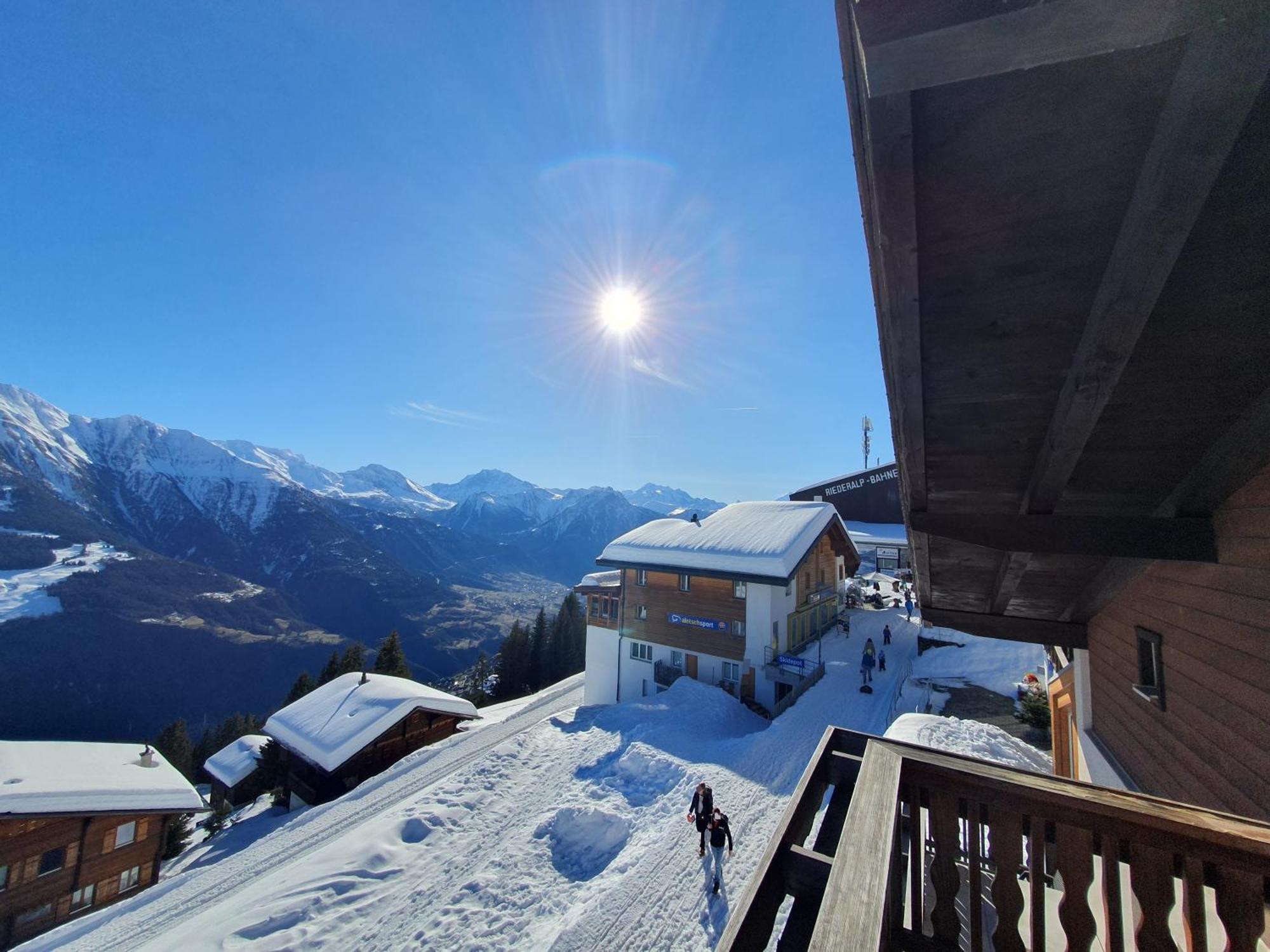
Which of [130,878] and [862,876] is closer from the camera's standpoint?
[862,876]

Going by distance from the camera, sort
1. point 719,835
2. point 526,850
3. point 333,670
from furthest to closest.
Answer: point 333,670
point 526,850
point 719,835

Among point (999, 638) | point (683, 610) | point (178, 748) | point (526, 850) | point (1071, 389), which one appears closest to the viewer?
point (1071, 389)

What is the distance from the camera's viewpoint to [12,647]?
99.9 meters

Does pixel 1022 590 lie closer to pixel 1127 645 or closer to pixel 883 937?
pixel 1127 645

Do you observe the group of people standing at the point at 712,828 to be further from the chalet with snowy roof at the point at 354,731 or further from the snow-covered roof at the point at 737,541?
the chalet with snowy roof at the point at 354,731

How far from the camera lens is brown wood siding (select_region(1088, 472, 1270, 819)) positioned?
10.2ft

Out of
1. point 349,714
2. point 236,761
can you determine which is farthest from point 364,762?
point 236,761

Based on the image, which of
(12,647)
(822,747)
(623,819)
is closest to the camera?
(822,747)

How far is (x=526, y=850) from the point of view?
10633 millimetres

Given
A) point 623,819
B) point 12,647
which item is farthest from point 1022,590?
point 12,647

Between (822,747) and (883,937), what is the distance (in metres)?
1.66

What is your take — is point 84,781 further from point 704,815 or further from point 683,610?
point 704,815

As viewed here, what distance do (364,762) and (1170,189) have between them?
30.6 m

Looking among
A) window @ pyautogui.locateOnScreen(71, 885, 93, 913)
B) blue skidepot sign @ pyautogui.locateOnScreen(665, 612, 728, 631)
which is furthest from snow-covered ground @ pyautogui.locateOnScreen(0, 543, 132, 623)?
blue skidepot sign @ pyautogui.locateOnScreen(665, 612, 728, 631)
